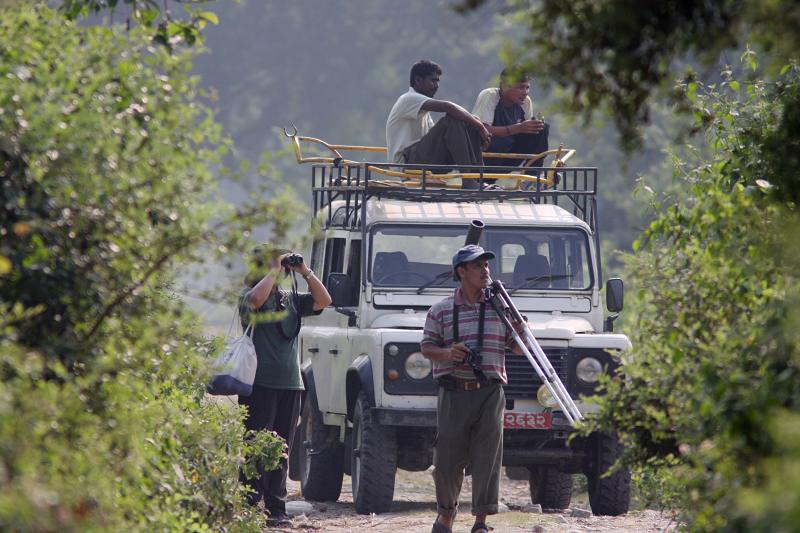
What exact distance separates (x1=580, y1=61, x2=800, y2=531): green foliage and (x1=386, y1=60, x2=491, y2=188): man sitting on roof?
406 cm

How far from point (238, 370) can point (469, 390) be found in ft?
4.76

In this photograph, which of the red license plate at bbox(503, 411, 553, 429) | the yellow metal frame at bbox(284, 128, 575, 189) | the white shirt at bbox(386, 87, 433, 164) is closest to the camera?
the red license plate at bbox(503, 411, 553, 429)

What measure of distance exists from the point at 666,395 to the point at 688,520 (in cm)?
80

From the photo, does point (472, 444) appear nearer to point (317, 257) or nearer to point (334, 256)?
point (334, 256)

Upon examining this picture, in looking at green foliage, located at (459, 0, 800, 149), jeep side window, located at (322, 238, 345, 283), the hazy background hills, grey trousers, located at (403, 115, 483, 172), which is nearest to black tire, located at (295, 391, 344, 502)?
jeep side window, located at (322, 238, 345, 283)

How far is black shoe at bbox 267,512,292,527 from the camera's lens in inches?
356

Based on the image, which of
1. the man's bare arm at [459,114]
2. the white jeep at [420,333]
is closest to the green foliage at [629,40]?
the white jeep at [420,333]

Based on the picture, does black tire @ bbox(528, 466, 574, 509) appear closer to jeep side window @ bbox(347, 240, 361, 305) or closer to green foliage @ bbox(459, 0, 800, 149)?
jeep side window @ bbox(347, 240, 361, 305)

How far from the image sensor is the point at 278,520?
9.09 m

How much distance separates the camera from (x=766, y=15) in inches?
151

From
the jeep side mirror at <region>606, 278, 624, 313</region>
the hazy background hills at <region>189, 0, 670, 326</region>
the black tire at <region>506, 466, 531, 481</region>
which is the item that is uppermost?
the hazy background hills at <region>189, 0, 670, 326</region>

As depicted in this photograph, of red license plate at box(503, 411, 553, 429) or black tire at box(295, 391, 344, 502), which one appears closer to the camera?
red license plate at box(503, 411, 553, 429)

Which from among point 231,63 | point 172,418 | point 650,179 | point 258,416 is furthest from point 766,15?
point 231,63

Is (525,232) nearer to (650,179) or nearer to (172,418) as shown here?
(172,418)
